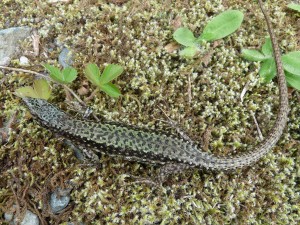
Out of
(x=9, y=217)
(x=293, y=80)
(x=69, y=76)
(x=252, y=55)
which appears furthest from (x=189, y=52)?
(x=9, y=217)

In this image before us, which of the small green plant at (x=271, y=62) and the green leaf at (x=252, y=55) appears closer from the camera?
the small green plant at (x=271, y=62)

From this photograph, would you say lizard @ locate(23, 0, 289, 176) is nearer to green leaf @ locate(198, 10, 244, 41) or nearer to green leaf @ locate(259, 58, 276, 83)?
green leaf @ locate(259, 58, 276, 83)

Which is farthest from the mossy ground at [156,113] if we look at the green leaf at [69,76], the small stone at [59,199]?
the green leaf at [69,76]

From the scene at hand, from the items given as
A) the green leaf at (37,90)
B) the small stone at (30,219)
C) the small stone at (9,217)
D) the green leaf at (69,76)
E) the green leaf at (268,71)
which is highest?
the green leaf at (69,76)

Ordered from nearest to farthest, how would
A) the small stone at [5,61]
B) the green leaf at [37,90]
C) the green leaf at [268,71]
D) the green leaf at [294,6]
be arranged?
the green leaf at [37,90]
the green leaf at [268,71]
the small stone at [5,61]
the green leaf at [294,6]

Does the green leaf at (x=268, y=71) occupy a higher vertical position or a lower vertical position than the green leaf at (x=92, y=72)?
lower

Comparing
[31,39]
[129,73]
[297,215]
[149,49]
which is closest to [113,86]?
[129,73]

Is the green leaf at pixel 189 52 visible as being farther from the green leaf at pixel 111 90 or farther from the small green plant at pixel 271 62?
the green leaf at pixel 111 90
